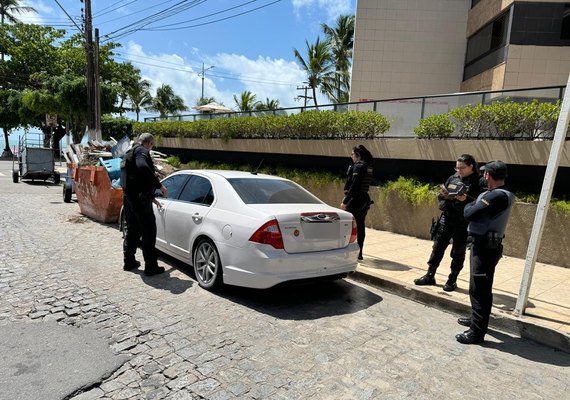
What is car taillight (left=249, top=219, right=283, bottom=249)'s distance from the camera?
4.38 metres

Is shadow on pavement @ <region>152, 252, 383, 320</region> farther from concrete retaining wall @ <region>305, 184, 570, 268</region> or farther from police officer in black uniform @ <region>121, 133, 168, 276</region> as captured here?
concrete retaining wall @ <region>305, 184, 570, 268</region>

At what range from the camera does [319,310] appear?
461 cm

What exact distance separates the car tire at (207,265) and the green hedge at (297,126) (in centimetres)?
640

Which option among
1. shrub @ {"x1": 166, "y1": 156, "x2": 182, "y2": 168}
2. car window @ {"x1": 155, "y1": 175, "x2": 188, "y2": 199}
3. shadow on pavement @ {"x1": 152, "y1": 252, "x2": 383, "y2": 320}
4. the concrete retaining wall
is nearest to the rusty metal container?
car window @ {"x1": 155, "y1": 175, "x2": 188, "y2": 199}

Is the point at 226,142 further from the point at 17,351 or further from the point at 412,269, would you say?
the point at 17,351

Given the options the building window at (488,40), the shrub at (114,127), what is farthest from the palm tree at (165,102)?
the building window at (488,40)

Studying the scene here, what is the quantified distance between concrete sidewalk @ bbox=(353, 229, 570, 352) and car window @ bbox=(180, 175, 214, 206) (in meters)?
2.43

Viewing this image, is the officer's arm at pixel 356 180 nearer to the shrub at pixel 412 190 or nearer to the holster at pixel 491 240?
the holster at pixel 491 240

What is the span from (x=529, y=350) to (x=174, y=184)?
495 cm

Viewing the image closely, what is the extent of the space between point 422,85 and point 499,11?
155 inches

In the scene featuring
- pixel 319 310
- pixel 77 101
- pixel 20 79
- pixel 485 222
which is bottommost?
pixel 319 310

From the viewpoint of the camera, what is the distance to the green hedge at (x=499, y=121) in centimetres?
738

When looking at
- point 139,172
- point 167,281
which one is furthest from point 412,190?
point 139,172

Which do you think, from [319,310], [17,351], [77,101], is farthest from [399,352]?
[77,101]
